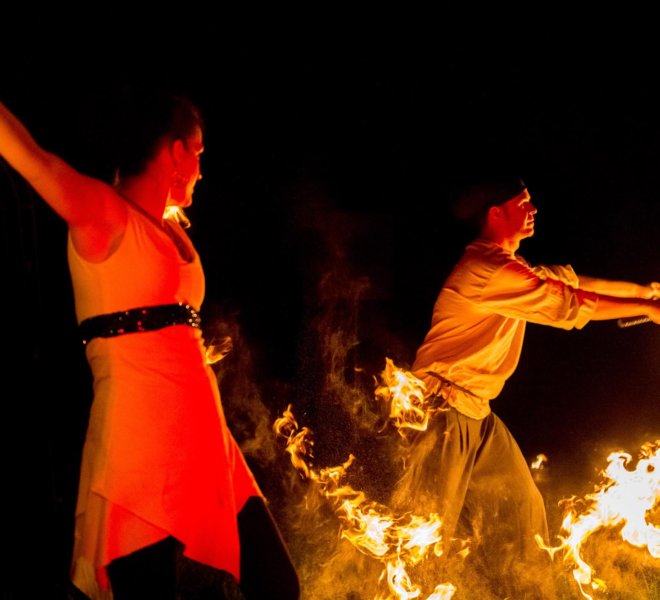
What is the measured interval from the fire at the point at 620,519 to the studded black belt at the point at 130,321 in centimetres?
309

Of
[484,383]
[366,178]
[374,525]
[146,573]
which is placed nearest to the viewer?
[146,573]

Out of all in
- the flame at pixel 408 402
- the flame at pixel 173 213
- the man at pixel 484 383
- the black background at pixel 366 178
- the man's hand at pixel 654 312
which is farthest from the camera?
the flame at pixel 408 402

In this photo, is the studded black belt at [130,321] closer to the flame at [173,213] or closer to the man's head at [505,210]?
the flame at [173,213]

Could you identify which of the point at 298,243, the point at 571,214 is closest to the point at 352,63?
the point at 298,243

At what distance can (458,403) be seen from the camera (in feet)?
15.1

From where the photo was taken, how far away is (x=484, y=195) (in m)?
5.03

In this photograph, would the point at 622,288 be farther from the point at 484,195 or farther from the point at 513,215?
the point at 484,195

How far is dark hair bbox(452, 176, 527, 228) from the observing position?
5000 millimetres

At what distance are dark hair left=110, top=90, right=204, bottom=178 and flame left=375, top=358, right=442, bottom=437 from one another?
2344mm

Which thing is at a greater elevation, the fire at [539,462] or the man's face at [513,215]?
the man's face at [513,215]

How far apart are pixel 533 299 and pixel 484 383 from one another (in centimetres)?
57

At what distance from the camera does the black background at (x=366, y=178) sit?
3.97m

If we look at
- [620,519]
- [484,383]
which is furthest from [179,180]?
[620,519]

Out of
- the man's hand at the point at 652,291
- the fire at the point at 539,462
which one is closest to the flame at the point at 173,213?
the man's hand at the point at 652,291
